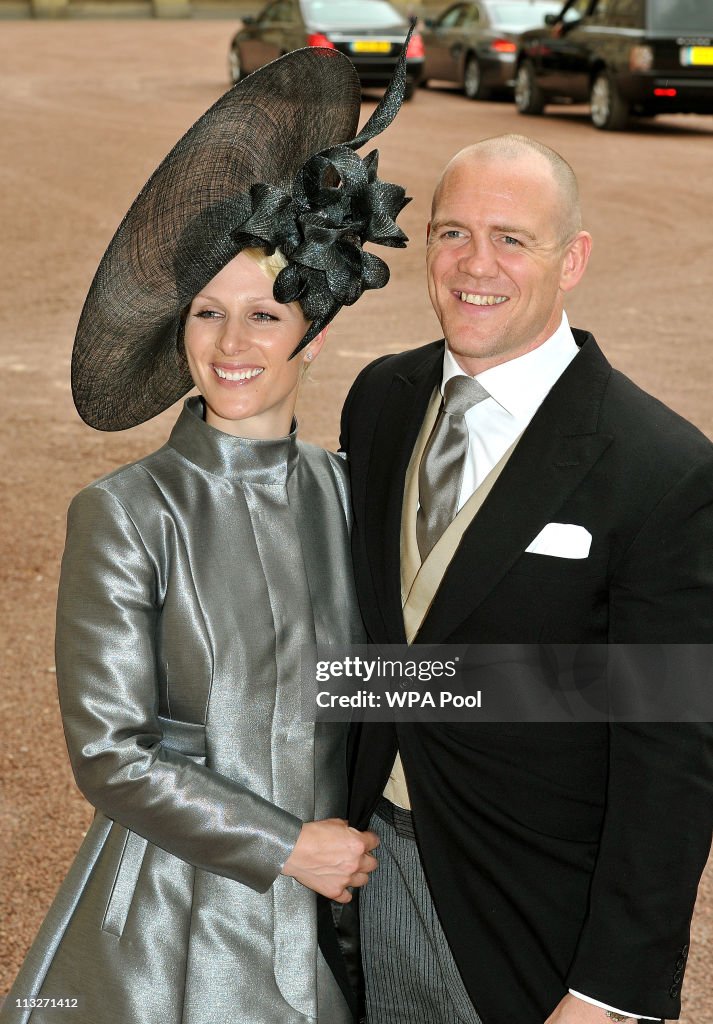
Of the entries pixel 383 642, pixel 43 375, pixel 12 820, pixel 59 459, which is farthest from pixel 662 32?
pixel 383 642

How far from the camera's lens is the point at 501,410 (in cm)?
247

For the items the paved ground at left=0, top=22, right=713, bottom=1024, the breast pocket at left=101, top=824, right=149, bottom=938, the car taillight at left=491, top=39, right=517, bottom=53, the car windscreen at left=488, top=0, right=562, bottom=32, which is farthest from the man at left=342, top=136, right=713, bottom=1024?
the car windscreen at left=488, top=0, right=562, bottom=32

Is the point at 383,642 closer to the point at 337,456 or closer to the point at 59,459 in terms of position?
the point at 337,456

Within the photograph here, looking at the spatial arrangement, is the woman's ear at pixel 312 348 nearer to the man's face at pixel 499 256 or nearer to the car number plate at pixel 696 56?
the man's face at pixel 499 256

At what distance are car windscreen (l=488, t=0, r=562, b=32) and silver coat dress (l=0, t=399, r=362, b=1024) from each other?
58.0 feet

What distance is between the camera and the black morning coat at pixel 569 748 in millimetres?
2244

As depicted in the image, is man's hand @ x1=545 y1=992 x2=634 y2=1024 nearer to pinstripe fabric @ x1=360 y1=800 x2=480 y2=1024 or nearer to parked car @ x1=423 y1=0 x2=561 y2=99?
pinstripe fabric @ x1=360 y1=800 x2=480 y2=1024

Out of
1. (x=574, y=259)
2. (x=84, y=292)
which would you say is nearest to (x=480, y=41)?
(x=84, y=292)

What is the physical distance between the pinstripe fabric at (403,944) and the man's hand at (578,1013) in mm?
218

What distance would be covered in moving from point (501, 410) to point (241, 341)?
0.51 m

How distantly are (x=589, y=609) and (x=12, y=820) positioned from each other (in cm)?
260

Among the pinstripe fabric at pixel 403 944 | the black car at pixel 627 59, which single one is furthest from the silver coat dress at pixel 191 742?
the black car at pixel 627 59

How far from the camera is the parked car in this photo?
1853 cm

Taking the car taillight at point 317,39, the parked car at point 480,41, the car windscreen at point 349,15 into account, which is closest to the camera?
the car taillight at point 317,39
